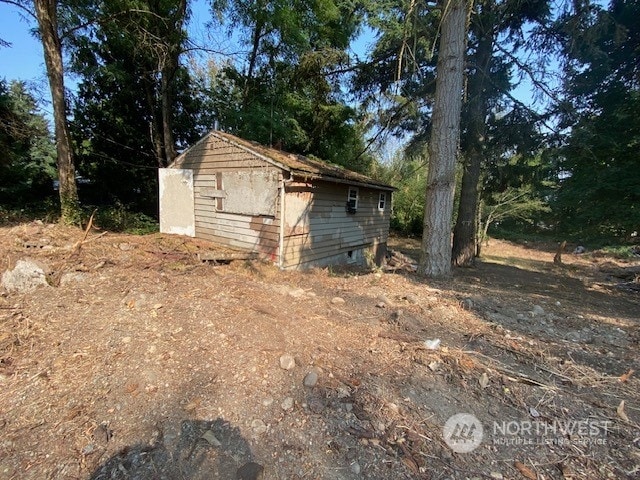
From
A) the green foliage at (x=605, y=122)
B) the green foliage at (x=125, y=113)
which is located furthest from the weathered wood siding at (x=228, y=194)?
the green foliage at (x=605, y=122)

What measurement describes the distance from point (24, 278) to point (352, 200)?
8.38 m

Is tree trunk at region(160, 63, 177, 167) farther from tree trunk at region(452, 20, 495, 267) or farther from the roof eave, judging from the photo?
tree trunk at region(452, 20, 495, 267)

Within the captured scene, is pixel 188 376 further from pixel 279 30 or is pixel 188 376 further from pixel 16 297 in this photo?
pixel 279 30

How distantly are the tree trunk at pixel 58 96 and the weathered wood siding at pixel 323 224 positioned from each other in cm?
725

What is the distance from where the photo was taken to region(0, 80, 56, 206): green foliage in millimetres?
12359

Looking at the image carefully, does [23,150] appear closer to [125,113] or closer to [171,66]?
[125,113]

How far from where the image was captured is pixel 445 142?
6.22 meters

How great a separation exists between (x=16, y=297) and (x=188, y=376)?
322cm

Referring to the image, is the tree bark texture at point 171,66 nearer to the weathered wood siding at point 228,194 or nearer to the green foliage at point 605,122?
the weathered wood siding at point 228,194

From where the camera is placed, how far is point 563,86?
321 inches

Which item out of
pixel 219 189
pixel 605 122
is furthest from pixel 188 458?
pixel 605 122

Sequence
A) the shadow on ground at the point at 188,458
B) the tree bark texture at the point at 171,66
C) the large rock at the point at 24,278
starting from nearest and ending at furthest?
1. the shadow on ground at the point at 188,458
2. the large rock at the point at 24,278
3. the tree bark texture at the point at 171,66

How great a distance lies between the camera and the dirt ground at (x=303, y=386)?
6.34 ft

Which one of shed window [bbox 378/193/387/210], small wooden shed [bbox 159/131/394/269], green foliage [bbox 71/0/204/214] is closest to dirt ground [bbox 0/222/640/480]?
small wooden shed [bbox 159/131/394/269]
